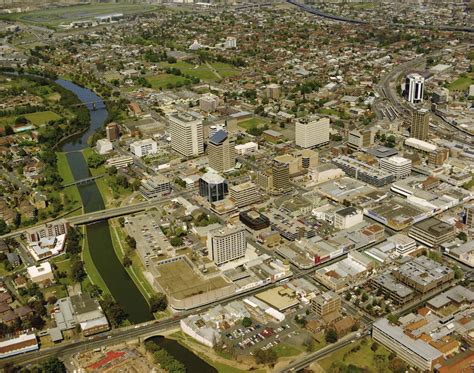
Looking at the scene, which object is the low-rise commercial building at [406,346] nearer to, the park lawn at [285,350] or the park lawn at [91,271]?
the park lawn at [285,350]

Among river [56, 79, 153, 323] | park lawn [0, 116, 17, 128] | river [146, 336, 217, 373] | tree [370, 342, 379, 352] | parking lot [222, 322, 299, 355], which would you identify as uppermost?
tree [370, 342, 379, 352]

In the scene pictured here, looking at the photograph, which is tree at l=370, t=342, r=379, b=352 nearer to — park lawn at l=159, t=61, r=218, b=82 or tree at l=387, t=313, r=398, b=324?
tree at l=387, t=313, r=398, b=324

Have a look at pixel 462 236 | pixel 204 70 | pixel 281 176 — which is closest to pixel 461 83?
pixel 204 70

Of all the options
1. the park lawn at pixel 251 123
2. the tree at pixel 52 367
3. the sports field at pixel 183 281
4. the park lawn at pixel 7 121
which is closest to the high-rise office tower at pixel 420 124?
the park lawn at pixel 251 123

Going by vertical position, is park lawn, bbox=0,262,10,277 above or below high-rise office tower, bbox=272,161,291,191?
below

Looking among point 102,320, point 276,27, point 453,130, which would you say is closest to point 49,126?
point 102,320

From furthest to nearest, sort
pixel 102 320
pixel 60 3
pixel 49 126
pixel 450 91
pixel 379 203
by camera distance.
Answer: pixel 60 3
pixel 450 91
pixel 49 126
pixel 379 203
pixel 102 320

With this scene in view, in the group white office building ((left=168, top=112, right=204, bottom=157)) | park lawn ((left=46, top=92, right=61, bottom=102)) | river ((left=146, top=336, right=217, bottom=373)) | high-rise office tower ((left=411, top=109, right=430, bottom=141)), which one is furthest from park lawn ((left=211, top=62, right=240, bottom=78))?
river ((left=146, top=336, right=217, bottom=373))

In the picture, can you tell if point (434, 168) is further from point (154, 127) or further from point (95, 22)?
point (95, 22)
